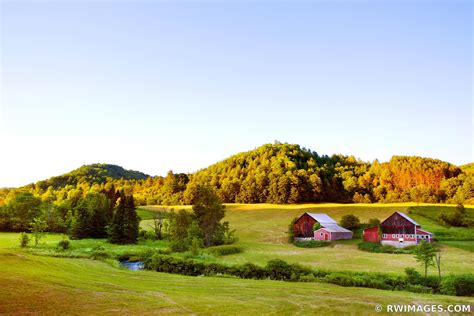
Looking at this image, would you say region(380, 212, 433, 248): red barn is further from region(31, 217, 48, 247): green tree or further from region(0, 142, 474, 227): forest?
region(31, 217, 48, 247): green tree

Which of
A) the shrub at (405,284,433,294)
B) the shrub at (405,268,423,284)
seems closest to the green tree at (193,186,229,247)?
the shrub at (405,268,423,284)

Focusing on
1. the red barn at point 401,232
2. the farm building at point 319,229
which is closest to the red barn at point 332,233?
the farm building at point 319,229

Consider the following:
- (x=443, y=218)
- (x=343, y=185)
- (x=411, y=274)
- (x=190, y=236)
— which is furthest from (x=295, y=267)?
(x=343, y=185)

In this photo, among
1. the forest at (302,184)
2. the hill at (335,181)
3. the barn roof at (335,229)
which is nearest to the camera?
the barn roof at (335,229)

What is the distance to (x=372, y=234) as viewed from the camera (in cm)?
6450

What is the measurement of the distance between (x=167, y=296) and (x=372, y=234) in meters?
46.7

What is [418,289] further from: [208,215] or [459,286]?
[208,215]

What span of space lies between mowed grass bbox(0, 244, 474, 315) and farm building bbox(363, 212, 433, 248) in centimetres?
3455

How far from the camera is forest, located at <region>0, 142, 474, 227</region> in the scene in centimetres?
10169

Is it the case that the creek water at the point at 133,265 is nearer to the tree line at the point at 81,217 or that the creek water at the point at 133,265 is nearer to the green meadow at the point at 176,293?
the green meadow at the point at 176,293

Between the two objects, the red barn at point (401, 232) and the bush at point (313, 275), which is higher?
the red barn at point (401, 232)

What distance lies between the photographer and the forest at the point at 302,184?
101688mm

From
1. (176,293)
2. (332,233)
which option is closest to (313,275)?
(176,293)

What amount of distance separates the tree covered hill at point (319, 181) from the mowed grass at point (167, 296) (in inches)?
2808
